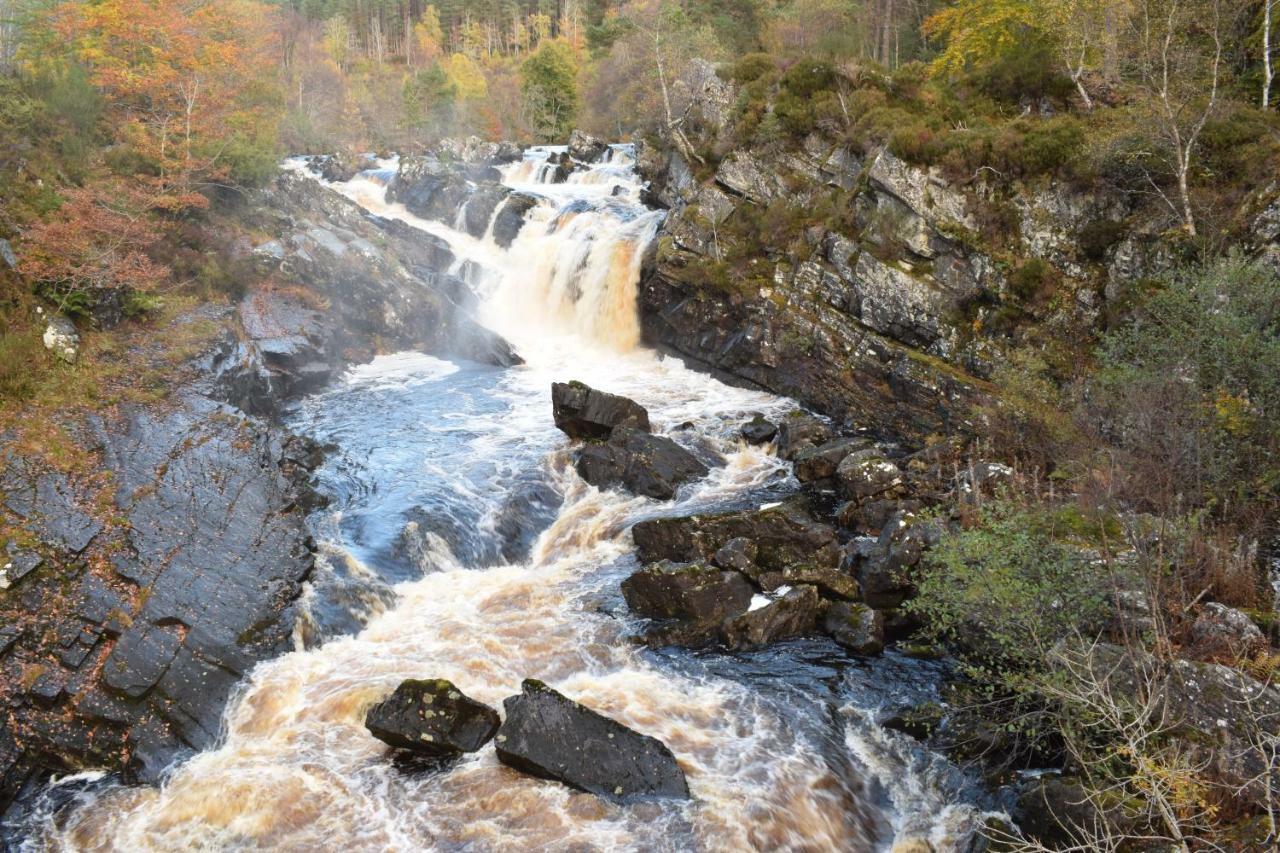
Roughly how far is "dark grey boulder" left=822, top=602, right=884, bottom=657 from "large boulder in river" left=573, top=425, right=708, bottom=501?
220 inches

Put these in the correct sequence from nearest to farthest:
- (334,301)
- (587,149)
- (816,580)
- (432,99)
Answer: (816,580), (334,301), (587,149), (432,99)

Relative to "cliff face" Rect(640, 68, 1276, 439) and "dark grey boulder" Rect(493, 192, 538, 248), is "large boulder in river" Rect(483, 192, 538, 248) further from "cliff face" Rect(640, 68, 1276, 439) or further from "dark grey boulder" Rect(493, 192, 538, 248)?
"cliff face" Rect(640, 68, 1276, 439)

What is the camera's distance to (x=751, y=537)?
14312mm

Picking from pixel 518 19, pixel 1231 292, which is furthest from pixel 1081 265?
pixel 518 19

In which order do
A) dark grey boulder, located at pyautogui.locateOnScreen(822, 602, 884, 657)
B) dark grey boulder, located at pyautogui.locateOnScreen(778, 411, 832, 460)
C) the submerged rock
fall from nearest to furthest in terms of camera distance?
dark grey boulder, located at pyautogui.locateOnScreen(822, 602, 884, 657)
the submerged rock
dark grey boulder, located at pyautogui.locateOnScreen(778, 411, 832, 460)

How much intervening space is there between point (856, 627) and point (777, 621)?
1301 millimetres

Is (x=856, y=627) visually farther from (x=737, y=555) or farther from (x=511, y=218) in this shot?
(x=511, y=218)

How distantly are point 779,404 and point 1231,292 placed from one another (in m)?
11.5

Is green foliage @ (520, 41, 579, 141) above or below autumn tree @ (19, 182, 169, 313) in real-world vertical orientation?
above

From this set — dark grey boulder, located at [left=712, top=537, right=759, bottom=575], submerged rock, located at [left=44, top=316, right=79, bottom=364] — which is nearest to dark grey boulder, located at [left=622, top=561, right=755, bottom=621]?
dark grey boulder, located at [left=712, top=537, right=759, bottom=575]

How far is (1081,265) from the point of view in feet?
66.2

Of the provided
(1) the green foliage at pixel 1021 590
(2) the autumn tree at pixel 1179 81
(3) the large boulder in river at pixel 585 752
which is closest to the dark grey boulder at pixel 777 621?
(1) the green foliage at pixel 1021 590

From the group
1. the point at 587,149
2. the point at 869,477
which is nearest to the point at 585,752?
the point at 869,477

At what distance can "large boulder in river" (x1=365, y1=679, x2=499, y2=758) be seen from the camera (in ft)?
32.1
